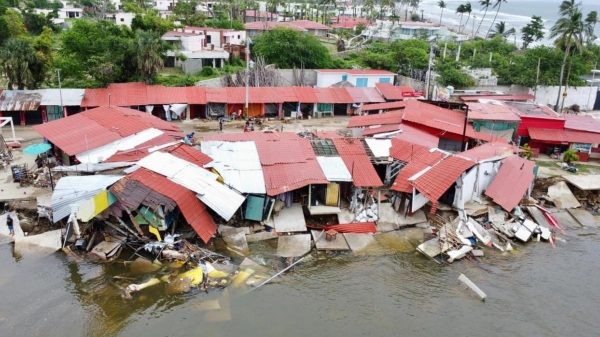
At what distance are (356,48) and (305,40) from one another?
17894 mm

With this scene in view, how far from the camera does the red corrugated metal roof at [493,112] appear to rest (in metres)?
36.5

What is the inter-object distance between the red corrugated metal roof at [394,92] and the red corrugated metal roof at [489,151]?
48.4 ft

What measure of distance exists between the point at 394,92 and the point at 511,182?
2047cm

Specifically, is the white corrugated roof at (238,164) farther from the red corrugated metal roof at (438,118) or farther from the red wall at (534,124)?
the red wall at (534,124)

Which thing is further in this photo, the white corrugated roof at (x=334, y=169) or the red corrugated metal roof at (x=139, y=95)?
the red corrugated metal roof at (x=139, y=95)

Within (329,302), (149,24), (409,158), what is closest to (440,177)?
(409,158)

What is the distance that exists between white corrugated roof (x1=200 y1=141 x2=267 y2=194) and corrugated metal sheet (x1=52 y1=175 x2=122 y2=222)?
17.6 feet

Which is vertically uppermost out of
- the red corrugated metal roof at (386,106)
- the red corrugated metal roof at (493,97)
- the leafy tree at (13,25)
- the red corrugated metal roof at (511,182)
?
the leafy tree at (13,25)

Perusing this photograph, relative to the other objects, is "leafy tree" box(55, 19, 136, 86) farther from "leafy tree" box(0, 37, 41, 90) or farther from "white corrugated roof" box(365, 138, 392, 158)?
"white corrugated roof" box(365, 138, 392, 158)

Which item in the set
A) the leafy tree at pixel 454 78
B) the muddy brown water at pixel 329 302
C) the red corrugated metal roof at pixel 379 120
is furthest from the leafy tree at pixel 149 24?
the muddy brown water at pixel 329 302

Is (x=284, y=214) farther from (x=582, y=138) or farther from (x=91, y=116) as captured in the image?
(x=582, y=138)

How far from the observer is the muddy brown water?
60.4 ft

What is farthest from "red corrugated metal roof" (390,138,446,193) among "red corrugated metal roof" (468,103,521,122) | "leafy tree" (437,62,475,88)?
"leafy tree" (437,62,475,88)

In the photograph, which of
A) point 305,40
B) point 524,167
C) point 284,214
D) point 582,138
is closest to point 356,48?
point 305,40
